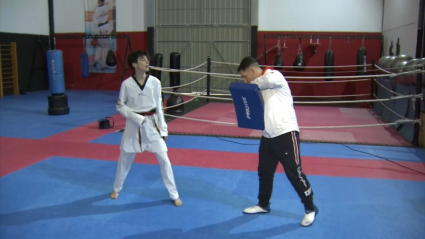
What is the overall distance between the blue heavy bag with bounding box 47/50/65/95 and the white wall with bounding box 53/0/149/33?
442 centimetres

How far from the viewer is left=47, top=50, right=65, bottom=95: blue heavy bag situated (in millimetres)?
7809

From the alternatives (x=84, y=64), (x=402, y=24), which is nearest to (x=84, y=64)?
(x=84, y=64)

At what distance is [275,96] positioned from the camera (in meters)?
2.80

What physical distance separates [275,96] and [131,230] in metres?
1.42

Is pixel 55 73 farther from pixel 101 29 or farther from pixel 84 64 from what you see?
pixel 101 29

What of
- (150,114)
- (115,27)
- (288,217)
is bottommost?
(288,217)

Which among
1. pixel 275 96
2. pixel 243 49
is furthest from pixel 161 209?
pixel 243 49

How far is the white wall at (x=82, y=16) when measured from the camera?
39.3ft

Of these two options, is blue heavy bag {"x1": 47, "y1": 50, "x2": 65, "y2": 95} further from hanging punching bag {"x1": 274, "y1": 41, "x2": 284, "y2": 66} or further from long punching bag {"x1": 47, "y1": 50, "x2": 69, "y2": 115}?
hanging punching bag {"x1": 274, "y1": 41, "x2": 284, "y2": 66}

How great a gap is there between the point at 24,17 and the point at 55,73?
510 centimetres

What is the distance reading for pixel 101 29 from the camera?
40.3ft

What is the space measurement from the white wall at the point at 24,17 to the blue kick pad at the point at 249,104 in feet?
34.8

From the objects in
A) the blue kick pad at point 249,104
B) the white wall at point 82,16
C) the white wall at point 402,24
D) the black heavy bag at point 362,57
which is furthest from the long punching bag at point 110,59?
the blue kick pad at point 249,104

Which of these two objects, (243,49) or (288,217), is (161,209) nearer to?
(288,217)
